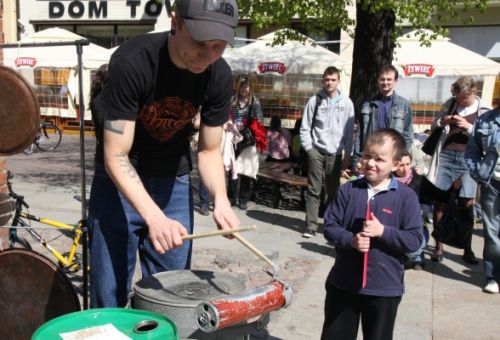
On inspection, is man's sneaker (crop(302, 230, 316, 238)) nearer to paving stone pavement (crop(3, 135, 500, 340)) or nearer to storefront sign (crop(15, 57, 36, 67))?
paving stone pavement (crop(3, 135, 500, 340))

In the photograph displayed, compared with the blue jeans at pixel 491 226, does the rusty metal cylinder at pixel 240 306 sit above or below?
above

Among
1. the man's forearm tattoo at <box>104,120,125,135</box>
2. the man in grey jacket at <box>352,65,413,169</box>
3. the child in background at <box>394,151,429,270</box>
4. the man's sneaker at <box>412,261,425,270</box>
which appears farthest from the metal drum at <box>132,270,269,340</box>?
the man in grey jacket at <box>352,65,413,169</box>

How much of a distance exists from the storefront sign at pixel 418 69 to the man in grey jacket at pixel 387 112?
516 centimetres

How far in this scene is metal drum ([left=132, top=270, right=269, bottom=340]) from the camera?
77.4 inches

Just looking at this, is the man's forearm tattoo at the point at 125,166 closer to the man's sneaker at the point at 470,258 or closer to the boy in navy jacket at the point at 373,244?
the boy in navy jacket at the point at 373,244

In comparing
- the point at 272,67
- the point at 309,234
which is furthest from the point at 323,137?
the point at 272,67

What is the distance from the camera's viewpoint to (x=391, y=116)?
18.0 ft

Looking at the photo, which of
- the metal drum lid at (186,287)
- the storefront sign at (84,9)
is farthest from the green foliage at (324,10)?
the storefront sign at (84,9)

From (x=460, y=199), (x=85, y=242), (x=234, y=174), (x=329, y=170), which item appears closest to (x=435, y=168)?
(x=460, y=199)

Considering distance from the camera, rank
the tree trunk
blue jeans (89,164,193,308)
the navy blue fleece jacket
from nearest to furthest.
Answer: blue jeans (89,164,193,308) → the navy blue fleece jacket → the tree trunk

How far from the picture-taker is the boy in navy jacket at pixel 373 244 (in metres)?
2.68

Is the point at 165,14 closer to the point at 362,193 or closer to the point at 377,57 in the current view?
the point at 377,57

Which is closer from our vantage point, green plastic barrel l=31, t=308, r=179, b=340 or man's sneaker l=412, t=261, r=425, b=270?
green plastic barrel l=31, t=308, r=179, b=340

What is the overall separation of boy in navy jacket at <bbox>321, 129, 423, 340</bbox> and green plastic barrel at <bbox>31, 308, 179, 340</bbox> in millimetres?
1071
